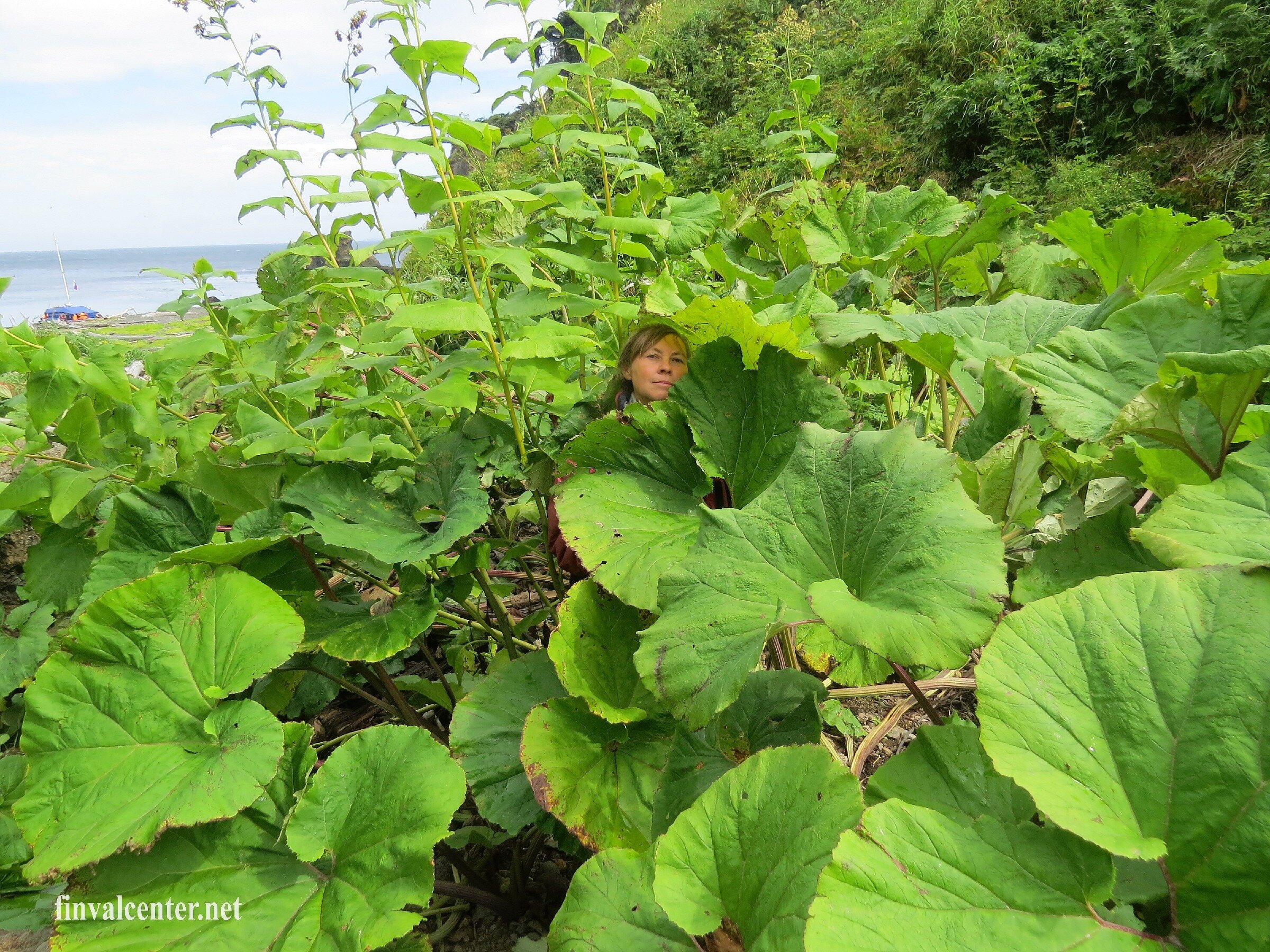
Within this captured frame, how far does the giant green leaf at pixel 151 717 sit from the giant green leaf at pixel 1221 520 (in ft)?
3.49

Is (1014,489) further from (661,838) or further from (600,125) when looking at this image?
(600,125)

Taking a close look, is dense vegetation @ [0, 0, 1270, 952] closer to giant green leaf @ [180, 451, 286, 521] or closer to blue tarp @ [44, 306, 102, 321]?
giant green leaf @ [180, 451, 286, 521]

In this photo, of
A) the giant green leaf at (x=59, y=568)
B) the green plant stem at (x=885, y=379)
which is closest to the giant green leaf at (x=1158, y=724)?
the green plant stem at (x=885, y=379)

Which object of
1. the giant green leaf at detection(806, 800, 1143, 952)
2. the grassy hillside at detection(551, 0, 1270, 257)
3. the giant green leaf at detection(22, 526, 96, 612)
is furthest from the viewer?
the grassy hillside at detection(551, 0, 1270, 257)

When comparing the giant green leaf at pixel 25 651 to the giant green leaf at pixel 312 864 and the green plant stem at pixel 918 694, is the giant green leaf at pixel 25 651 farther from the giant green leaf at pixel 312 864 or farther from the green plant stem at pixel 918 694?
the green plant stem at pixel 918 694

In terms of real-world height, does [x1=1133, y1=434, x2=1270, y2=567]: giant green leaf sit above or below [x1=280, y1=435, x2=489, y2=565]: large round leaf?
above

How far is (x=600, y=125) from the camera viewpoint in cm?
164

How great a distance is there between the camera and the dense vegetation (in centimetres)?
58

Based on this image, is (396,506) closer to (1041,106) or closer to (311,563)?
(311,563)

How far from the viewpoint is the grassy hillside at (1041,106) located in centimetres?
424

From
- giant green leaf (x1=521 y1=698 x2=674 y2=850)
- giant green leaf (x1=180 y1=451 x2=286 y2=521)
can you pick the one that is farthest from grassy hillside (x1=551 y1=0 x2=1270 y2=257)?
giant green leaf (x1=521 y1=698 x2=674 y2=850)

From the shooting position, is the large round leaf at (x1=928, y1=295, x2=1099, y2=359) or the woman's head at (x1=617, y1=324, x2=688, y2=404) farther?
the woman's head at (x1=617, y1=324, x2=688, y2=404)

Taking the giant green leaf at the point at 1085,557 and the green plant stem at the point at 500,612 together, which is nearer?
the giant green leaf at the point at 1085,557

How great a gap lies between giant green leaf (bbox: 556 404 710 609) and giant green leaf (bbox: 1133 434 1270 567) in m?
0.59
